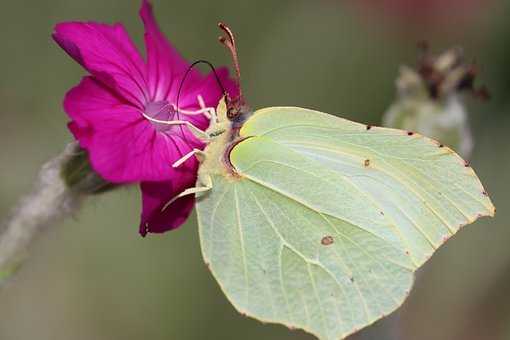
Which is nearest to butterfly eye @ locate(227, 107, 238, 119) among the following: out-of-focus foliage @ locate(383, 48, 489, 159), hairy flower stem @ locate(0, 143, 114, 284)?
hairy flower stem @ locate(0, 143, 114, 284)

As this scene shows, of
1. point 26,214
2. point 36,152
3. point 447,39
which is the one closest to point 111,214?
point 36,152

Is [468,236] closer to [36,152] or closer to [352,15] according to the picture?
[352,15]

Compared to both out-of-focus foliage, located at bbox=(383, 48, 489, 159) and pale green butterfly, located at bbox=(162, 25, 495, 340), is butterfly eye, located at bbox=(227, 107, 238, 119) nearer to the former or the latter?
pale green butterfly, located at bbox=(162, 25, 495, 340)

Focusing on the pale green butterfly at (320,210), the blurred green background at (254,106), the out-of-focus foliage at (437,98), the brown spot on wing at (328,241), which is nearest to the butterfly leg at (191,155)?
the pale green butterfly at (320,210)

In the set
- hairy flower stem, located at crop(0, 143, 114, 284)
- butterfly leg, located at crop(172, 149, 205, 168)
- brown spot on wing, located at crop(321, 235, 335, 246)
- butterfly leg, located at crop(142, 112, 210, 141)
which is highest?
butterfly leg, located at crop(142, 112, 210, 141)

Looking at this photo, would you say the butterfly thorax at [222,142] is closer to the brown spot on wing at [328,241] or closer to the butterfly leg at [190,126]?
the butterfly leg at [190,126]

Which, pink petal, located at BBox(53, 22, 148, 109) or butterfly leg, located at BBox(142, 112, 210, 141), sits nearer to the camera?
pink petal, located at BBox(53, 22, 148, 109)
